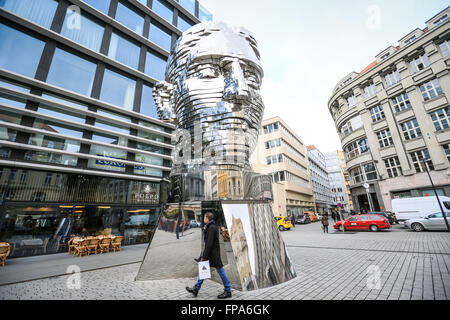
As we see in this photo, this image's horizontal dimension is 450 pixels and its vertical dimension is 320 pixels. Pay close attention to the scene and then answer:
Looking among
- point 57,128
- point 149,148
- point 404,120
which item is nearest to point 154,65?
point 149,148

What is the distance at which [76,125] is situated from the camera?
11852 millimetres

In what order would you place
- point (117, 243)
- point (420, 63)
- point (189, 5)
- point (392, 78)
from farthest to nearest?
point (392, 78)
point (420, 63)
point (189, 5)
point (117, 243)

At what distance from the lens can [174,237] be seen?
441cm

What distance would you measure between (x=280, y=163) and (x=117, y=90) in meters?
26.2

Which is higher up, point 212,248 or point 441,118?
point 441,118

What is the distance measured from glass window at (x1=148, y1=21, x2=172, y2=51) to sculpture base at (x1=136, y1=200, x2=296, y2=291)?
1827 centimetres

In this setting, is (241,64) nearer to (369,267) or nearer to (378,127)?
(369,267)

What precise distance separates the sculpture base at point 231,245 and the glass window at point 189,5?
24.1 metres

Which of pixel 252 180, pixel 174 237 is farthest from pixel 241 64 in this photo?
pixel 174 237

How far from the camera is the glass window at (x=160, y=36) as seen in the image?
678 inches

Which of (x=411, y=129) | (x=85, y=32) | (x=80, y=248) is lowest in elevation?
(x=80, y=248)

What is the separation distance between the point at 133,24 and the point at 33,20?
22.0 feet

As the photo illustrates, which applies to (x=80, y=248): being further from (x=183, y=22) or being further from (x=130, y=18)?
(x=183, y=22)

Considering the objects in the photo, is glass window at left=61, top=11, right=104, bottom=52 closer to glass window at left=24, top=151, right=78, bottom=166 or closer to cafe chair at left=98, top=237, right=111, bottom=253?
glass window at left=24, top=151, right=78, bottom=166
